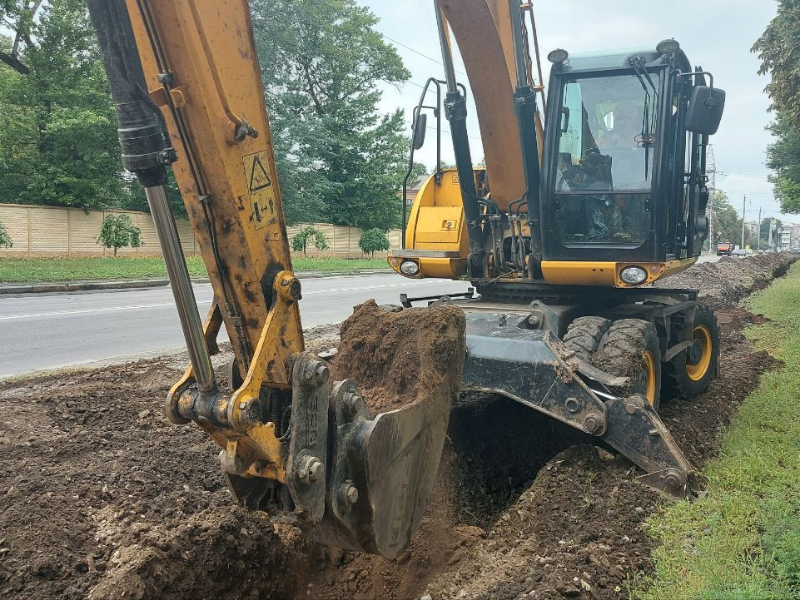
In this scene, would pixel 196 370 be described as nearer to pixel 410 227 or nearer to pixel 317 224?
pixel 410 227

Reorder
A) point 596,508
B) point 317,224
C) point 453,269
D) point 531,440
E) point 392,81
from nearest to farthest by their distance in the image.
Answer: point 596,508
point 531,440
point 453,269
point 317,224
point 392,81

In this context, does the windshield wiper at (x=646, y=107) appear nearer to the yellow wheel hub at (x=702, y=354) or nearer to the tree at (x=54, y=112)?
the yellow wheel hub at (x=702, y=354)

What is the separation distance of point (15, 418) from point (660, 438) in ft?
15.4

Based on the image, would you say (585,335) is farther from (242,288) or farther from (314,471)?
(242,288)

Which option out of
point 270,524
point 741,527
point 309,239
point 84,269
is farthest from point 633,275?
point 309,239

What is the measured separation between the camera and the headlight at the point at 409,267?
6230mm

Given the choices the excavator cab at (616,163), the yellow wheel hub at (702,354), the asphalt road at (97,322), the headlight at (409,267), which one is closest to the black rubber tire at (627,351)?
the excavator cab at (616,163)

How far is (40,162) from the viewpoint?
2569 cm

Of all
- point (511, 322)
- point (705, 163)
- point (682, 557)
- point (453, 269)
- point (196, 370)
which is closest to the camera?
point (196, 370)

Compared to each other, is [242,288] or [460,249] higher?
[460,249]

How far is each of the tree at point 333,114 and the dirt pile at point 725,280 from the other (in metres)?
16.5

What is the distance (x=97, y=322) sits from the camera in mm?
10977

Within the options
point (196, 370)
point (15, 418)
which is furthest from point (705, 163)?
point (15, 418)

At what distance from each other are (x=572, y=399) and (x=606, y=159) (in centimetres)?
214
